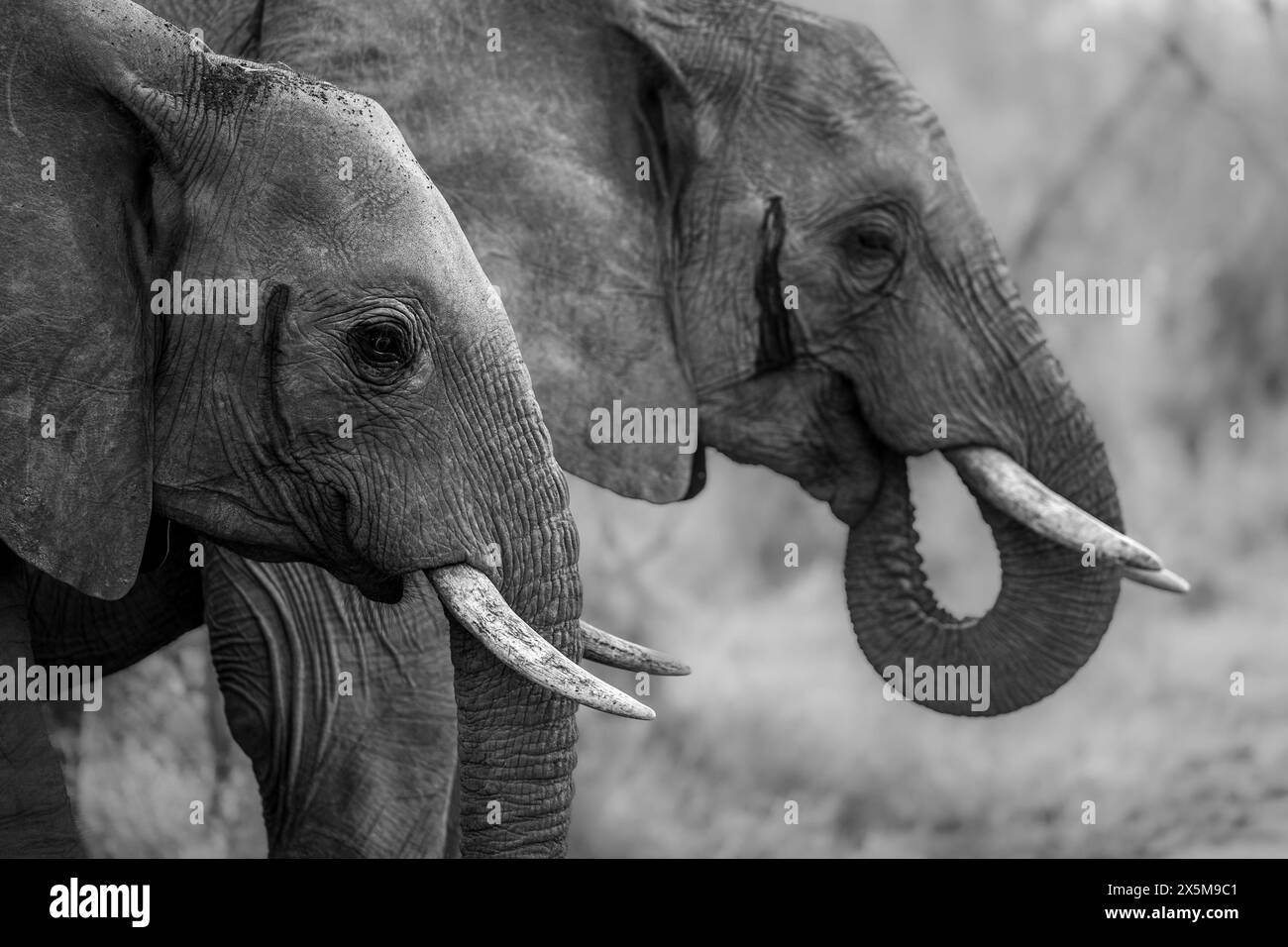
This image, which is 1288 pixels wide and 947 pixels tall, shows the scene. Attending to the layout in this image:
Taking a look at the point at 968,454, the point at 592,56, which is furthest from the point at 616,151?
the point at 968,454

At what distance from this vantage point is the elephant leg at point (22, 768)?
4316 mm

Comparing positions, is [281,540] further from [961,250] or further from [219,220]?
[961,250]

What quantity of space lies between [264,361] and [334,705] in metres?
1.33

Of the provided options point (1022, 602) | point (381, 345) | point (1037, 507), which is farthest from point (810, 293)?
point (381, 345)

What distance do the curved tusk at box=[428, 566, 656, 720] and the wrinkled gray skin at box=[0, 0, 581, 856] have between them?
4cm

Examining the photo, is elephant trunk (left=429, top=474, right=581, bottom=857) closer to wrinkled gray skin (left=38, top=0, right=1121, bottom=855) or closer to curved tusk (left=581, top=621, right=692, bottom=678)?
curved tusk (left=581, top=621, right=692, bottom=678)

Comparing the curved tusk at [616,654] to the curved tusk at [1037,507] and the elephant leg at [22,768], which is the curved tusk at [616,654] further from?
the curved tusk at [1037,507]

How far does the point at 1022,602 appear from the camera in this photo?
5758 mm

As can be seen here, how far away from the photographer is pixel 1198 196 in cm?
975

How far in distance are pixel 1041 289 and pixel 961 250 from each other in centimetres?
331

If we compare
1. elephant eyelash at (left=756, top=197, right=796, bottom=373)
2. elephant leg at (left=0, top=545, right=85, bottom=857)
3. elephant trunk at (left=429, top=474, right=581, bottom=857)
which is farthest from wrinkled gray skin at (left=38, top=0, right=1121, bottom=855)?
elephant leg at (left=0, top=545, right=85, bottom=857)

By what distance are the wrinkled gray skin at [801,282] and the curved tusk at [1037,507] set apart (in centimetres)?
5

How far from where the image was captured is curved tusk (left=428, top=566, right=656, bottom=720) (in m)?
4.01

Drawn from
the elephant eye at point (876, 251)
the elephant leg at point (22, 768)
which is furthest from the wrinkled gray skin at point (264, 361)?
the elephant eye at point (876, 251)
